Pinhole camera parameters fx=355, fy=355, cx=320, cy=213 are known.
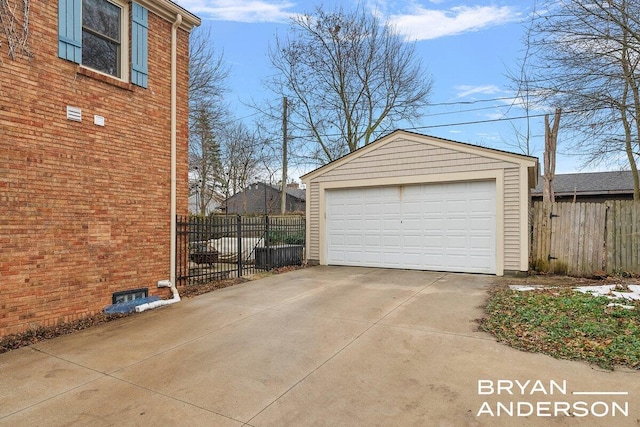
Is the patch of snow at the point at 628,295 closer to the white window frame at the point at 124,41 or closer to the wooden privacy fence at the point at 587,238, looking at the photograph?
the wooden privacy fence at the point at 587,238

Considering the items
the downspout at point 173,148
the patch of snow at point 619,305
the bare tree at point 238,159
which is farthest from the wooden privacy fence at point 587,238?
the bare tree at point 238,159

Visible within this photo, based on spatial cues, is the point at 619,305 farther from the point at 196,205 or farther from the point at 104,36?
the point at 196,205

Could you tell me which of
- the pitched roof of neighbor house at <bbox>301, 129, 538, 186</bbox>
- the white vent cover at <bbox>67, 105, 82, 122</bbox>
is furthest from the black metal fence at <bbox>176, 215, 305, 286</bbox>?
the white vent cover at <bbox>67, 105, 82, 122</bbox>

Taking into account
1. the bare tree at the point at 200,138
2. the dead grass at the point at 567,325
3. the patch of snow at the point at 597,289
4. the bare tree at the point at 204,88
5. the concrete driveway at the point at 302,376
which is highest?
the bare tree at the point at 204,88

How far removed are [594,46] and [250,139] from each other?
23.2 meters

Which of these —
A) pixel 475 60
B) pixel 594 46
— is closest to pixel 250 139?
pixel 475 60

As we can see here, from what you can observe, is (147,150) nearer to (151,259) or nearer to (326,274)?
(151,259)

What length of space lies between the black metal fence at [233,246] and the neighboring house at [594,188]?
15757 millimetres

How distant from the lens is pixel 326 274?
8719 millimetres

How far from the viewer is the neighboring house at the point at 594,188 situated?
61.5ft

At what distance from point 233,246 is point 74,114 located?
22.0 ft

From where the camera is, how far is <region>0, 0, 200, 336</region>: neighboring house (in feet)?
14.5

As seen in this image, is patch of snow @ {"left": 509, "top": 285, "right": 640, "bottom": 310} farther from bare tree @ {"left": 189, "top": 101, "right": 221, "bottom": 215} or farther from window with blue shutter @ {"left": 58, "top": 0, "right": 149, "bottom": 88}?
bare tree @ {"left": 189, "top": 101, "right": 221, "bottom": 215}

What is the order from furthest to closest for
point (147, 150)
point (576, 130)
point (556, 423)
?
1. point (576, 130)
2. point (147, 150)
3. point (556, 423)
